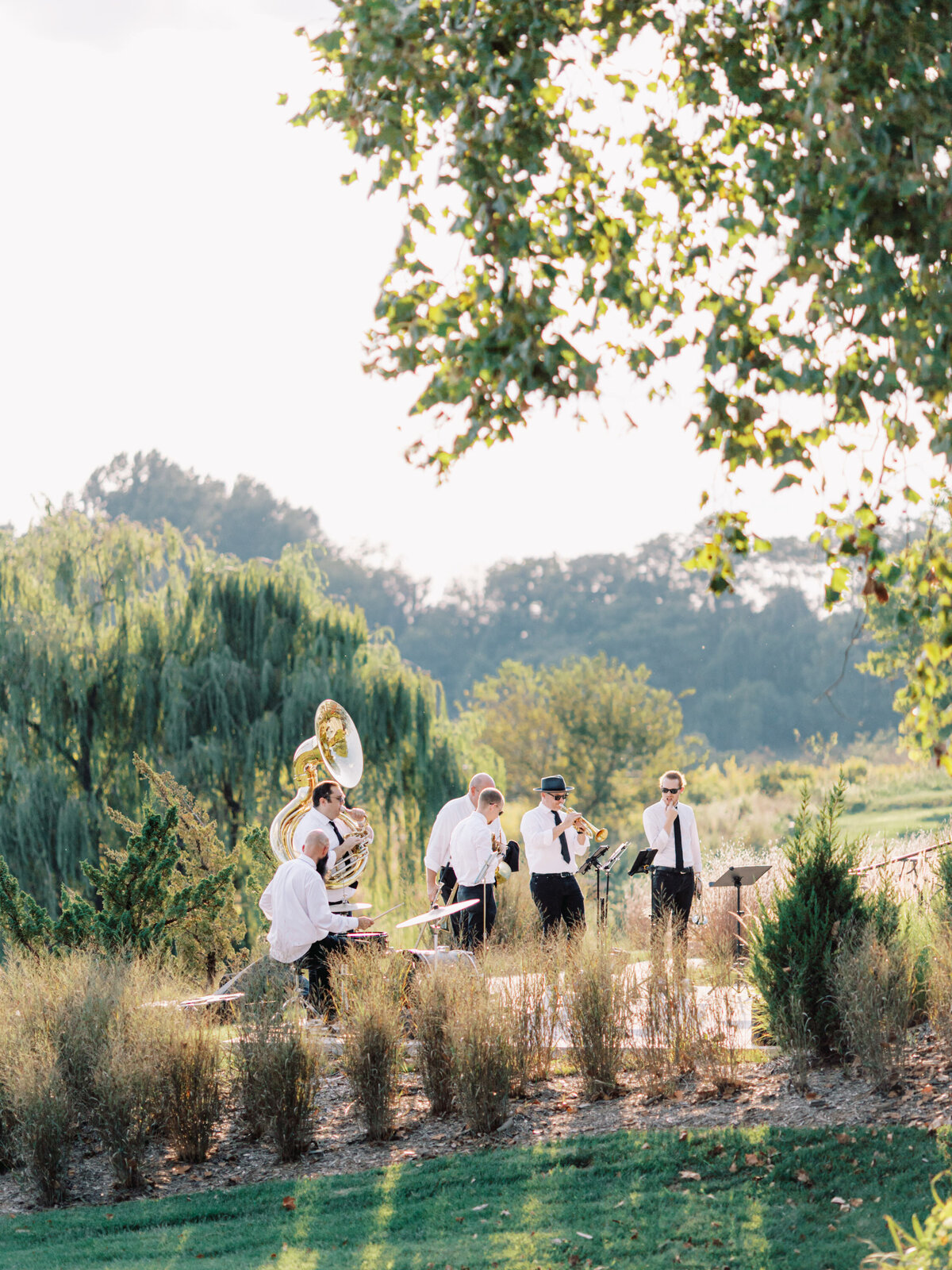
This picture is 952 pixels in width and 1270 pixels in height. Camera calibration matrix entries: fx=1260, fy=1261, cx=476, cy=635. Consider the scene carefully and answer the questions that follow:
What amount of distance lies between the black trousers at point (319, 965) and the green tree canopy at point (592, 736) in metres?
25.1

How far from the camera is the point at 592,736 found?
34.1 meters

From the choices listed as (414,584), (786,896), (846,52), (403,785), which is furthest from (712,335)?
(414,584)

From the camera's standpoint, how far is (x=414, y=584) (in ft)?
236

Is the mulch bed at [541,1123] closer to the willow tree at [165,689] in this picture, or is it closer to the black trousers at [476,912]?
the black trousers at [476,912]

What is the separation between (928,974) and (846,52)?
198 inches

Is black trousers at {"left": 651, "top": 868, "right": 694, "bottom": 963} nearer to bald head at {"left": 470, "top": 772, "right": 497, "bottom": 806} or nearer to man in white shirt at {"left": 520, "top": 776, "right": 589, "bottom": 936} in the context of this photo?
man in white shirt at {"left": 520, "top": 776, "right": 589, "bottom": 936}

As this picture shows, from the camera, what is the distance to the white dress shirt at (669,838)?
32.0 ft

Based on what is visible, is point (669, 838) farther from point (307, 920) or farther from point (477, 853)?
point (307, 920)

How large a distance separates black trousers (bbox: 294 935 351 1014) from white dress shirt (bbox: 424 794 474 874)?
6.21ft

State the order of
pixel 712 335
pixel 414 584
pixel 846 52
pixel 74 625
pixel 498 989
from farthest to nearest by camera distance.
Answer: pixel 414 584
pixel 74 625
pixel 498 989
pixel 712 335
pixel 846 52

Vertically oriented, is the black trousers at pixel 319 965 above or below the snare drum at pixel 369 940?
below

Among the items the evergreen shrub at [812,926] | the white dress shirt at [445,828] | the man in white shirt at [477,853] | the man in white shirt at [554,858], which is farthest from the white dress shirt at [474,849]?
the evergreen shrub at [812,926]

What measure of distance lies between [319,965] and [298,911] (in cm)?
44

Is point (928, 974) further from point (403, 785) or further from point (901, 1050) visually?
point (403, 785)
